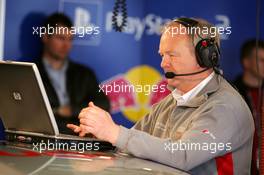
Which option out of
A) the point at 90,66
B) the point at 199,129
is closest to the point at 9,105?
the point at 199,129

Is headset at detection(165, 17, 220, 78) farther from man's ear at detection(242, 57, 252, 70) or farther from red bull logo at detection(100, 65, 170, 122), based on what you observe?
man's ear at detection(242, 57, 252, 70)

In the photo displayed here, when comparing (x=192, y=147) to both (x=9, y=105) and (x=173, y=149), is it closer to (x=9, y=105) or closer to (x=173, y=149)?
(x=173, y=149)

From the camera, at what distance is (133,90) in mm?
2379

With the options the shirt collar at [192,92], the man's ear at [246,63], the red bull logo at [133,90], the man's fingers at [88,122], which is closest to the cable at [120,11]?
the red bull logo at [133,90]

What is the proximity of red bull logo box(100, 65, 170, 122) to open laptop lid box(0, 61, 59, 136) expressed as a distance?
2.02 feet

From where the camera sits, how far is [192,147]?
56.8 inches

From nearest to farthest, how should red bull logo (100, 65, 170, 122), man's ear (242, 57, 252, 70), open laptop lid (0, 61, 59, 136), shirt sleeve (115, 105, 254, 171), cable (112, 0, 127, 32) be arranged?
shirt sleeve (115, 105, 254, 171) → open laptop lid (0, 61, 59, 136) → red bull logo (100, 65, 170, 122) → cable (112, 0, 127, 32) → man's ear (242, 57, 252, 70)

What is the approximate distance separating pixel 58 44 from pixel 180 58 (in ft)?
3.12

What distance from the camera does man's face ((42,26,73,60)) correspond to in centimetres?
245

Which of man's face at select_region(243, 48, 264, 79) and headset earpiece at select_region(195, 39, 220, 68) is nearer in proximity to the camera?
headset earpiece at select_region(195, 39, 220, 68)

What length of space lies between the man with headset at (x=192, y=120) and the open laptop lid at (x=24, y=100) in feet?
0.35

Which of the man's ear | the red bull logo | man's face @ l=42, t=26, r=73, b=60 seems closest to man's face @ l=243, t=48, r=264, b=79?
the man's ear

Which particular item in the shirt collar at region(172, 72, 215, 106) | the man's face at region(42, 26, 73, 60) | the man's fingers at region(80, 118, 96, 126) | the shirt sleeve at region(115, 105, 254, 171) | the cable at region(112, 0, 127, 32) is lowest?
the shirt sleeve at region(115, 105, 254, 171)

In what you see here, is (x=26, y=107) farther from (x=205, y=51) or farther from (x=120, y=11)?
(x=120, y=11)
